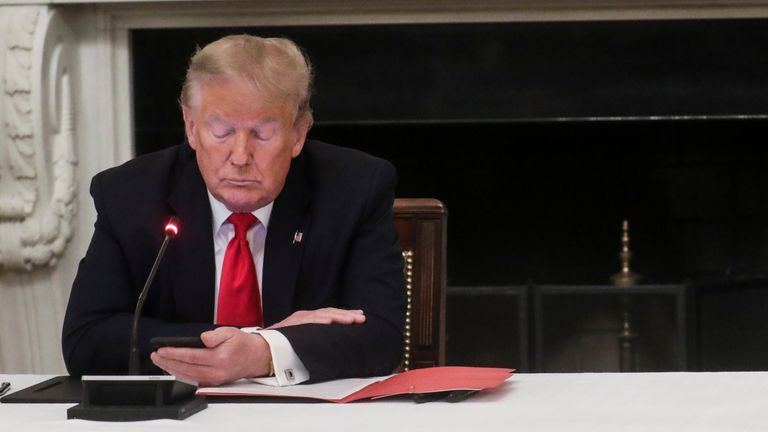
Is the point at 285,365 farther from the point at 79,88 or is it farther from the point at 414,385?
the point at 79,88

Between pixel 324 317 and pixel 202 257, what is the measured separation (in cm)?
25

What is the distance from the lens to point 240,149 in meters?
1.87

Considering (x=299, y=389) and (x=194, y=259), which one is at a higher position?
(x=194, y=259)

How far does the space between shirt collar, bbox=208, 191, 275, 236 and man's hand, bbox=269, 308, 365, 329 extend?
0.19 metres

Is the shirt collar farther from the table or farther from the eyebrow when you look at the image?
the table

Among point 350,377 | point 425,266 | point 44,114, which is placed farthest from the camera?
point 44,114

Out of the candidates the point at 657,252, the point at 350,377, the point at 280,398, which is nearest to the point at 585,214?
the point at 657,252

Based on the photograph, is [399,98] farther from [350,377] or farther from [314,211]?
[350,377]

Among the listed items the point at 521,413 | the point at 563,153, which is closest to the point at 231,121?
the point at 521,413

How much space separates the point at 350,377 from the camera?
1.76 meters

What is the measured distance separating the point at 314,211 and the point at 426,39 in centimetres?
138

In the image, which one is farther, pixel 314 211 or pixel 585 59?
pixel 585 59

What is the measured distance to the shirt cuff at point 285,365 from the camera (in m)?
1.67

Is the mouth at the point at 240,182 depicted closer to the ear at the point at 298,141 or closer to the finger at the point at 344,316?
the ear at the point at 298,141
